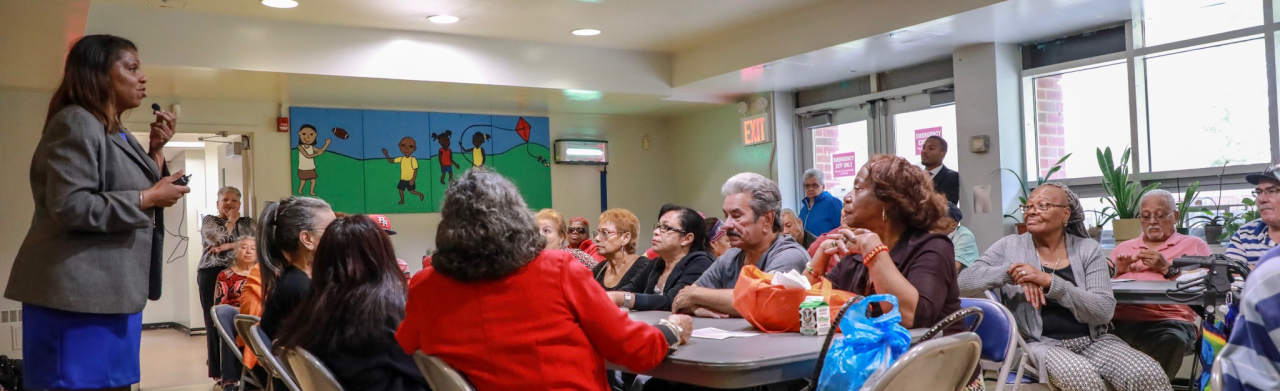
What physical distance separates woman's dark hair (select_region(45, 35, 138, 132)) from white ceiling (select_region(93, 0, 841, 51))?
166 inches

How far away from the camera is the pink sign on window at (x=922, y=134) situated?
25.1 ft

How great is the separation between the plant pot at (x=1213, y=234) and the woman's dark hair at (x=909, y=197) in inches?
159

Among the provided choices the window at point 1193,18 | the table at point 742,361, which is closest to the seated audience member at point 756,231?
the table at point 742,361

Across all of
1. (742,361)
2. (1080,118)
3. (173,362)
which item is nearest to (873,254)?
(742,361)

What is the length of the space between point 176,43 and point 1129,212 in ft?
21.4

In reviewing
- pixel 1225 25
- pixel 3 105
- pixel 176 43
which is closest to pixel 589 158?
pixel 176 43

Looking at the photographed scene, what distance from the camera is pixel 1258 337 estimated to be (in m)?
1.12

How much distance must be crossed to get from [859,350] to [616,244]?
284cm

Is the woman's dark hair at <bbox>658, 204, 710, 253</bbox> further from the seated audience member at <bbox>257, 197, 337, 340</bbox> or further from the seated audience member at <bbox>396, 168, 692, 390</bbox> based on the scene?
the seated audience member at <bbox>396, 168, 692, 390</bbox>

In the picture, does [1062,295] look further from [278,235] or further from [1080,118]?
[1080,118]

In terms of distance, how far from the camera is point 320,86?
747 centimetres

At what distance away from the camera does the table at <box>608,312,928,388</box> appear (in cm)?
181

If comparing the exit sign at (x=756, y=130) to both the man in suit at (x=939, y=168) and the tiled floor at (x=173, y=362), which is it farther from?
the tiled floor at (x=173, y=362)

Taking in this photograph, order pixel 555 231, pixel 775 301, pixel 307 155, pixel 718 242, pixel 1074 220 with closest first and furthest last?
pixel 775 301, pixel 1074 220, pixel 718 242, pixel 555 231, pixel 307 155
